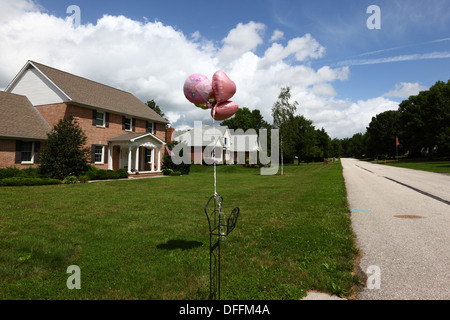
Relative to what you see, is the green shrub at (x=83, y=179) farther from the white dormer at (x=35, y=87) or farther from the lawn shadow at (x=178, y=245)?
the lawn shadow at (x=178, y=245)

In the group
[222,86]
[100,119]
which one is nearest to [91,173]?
[100,119]

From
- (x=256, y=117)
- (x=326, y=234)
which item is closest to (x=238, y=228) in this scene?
(x=326, y=234)

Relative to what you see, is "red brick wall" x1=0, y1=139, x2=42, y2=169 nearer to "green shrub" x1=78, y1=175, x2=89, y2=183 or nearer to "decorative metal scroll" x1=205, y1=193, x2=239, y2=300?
"green shrub" x1=78, y1=175, x2=89, y2=183

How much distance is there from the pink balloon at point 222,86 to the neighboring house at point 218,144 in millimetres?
30100

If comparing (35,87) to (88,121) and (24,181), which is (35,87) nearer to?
(88,121)

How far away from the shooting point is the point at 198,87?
4.49 m

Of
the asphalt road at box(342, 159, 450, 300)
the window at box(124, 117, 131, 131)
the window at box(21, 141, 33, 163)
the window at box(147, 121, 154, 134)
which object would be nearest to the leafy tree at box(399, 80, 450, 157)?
the asphalt road at box(342, 159, 450, 300)

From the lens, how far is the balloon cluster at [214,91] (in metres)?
4.42

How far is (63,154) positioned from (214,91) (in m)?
16.7

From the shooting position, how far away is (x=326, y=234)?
564 centimetres

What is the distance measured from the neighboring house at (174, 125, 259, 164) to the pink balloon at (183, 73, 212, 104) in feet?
98.2
